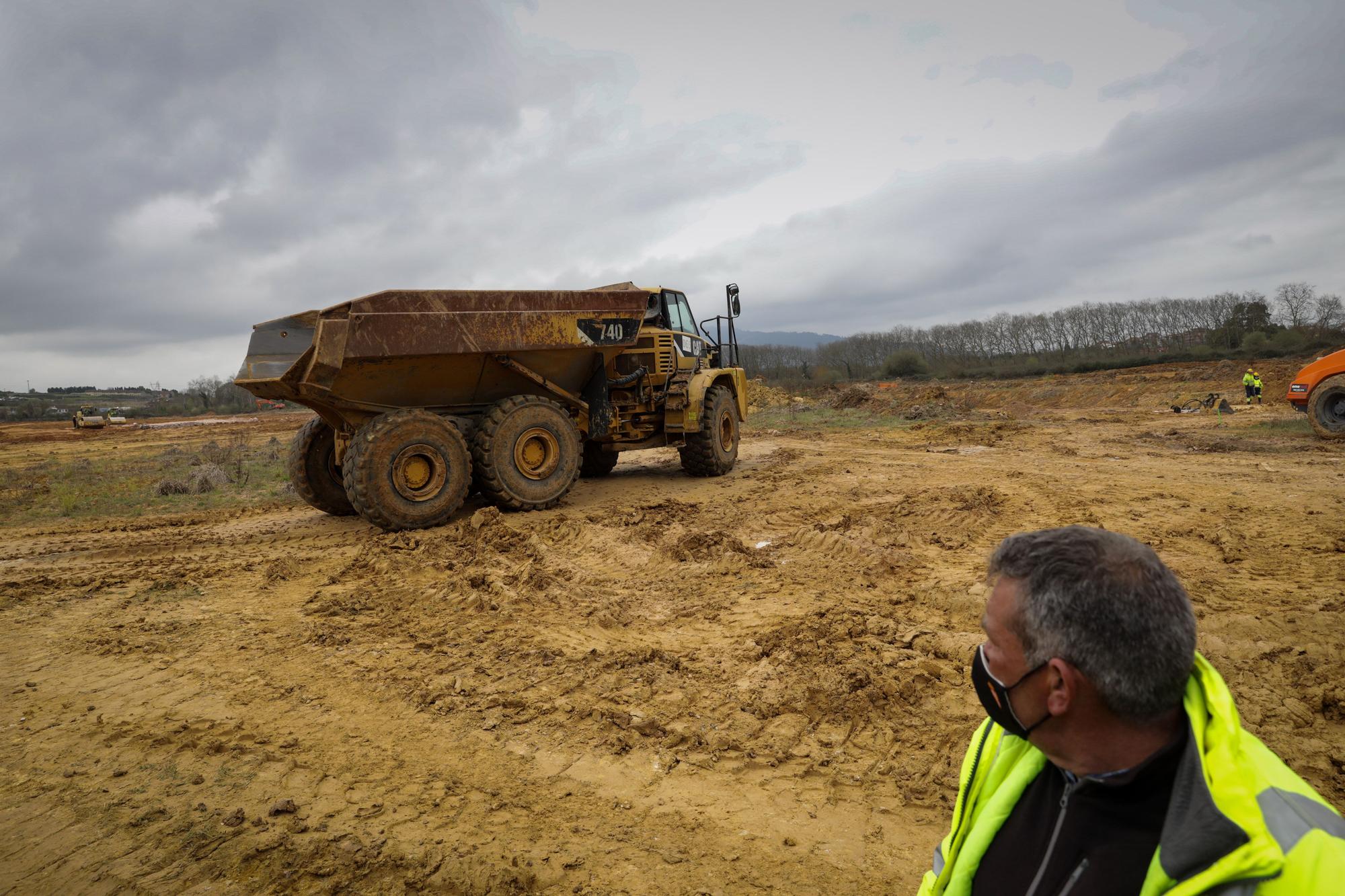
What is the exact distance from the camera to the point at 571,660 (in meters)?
4.62

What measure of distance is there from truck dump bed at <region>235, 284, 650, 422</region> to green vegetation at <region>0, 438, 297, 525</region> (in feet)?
15.0

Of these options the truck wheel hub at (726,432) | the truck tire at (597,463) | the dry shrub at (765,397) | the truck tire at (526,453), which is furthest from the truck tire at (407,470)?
the dry shrub at (765,397)

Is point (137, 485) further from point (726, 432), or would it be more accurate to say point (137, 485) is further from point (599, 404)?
point (726, 432)

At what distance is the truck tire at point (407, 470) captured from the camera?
25.2 feet

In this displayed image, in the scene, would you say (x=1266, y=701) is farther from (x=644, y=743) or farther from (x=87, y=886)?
(x=87, y=886)

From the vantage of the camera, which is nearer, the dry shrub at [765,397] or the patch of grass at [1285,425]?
the patch of grass at [1285,425]

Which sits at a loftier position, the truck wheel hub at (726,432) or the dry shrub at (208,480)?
the truck wheel hub at (726,432)

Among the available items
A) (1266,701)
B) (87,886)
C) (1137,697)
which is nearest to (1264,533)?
(1266,701)

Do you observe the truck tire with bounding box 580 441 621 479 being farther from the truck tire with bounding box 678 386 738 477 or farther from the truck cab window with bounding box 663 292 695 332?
the truck cab window with bounding box 663 292 695 332

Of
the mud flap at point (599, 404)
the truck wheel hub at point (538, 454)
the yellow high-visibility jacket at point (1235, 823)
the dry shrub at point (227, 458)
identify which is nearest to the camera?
the yellow high-visibility jacket at point (1235, 823)

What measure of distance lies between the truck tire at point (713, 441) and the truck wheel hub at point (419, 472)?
13.4ft

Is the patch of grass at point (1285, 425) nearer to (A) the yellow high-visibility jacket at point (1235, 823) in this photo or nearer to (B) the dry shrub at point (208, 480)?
(A) the yellow high-visibility jacket at point (1235, 823)

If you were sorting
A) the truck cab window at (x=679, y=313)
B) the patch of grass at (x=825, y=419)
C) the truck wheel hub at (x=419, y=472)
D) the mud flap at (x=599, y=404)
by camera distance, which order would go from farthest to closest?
the patch of grass at (x=825, y=419) < the truck cab window at (x=679, y=313) < the mud flap at (x=599, y=404) < the truck wheel hub at (x=419, y=472)

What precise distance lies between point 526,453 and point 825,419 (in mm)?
16176
